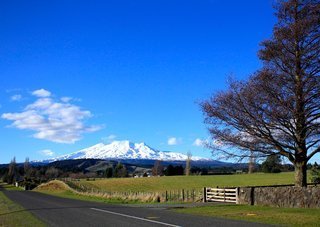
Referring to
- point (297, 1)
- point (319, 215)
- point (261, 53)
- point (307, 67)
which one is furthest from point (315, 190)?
point (297, 1)

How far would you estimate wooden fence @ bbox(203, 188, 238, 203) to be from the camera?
3099 centimetres

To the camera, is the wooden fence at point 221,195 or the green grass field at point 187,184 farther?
the green grass field at point 187,184

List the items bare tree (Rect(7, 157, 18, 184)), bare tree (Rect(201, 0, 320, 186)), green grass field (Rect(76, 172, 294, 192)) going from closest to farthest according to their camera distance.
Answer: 1. bare tree (Rect(201, 0, 320, 186))
2. green grass field (Rect(76, 172, 294, 192))
3. bare tree (Rect(7, 157, 18, 184))

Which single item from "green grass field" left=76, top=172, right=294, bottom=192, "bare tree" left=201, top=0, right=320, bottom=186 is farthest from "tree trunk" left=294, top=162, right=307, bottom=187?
"green grass field" left=76, top=172, right=294, bottom=192

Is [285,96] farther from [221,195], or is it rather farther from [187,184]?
[187,184]

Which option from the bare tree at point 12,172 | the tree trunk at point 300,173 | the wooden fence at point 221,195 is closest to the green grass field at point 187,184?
the wooden fence at point 221,195

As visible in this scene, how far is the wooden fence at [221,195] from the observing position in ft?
102

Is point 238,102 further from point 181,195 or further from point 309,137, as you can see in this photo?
point 181,195

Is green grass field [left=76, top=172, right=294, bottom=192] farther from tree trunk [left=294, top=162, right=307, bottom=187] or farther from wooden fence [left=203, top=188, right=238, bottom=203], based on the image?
tree trunk [left=294, top=162, right=307, bottom=187]

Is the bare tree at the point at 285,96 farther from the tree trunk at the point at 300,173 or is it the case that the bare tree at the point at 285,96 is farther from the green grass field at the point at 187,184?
the green grass field at the point at 187,184

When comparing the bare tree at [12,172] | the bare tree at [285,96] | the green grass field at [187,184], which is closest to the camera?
the bare tree at [285,96]

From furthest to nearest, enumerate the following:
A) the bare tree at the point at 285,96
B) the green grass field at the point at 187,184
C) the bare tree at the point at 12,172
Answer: the bare tree at the point at 12,172
the green grass field at the point at 187,184
the bare tree at the point at 285,96

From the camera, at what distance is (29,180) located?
130125 millimetres

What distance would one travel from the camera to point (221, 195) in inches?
1283
